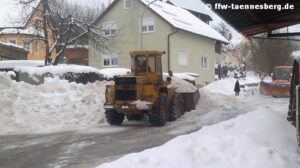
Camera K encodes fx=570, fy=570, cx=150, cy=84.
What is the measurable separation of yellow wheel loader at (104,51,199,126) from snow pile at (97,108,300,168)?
8.24 m

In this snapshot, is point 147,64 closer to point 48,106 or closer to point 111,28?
point 48,106

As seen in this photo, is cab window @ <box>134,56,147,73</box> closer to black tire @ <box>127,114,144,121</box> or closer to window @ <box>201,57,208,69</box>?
black tire @ <box>127,114,144,121</box>

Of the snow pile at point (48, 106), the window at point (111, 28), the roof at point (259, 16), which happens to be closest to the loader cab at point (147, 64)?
the snow pile at point (48, 106)

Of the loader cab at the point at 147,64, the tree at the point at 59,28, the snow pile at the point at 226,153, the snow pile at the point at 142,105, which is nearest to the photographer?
the snow pile at the point at 226,153

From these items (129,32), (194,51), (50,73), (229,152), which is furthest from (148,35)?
(229,152)

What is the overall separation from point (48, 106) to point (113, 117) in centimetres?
331

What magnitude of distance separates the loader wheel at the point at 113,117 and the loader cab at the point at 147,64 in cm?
153

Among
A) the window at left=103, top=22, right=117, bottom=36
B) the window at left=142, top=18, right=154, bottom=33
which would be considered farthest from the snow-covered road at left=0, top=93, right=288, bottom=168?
the window at left=103, top=22, right=117, bottom=36

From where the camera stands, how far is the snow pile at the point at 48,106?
19469 mm

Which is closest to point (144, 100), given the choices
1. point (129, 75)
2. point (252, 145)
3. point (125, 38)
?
point (129, 75)

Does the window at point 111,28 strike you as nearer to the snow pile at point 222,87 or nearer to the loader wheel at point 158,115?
the snow pile at point 222,87

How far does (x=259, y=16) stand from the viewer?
662 inches

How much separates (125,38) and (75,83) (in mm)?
24405

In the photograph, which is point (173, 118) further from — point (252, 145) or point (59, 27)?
point (59, 27)
